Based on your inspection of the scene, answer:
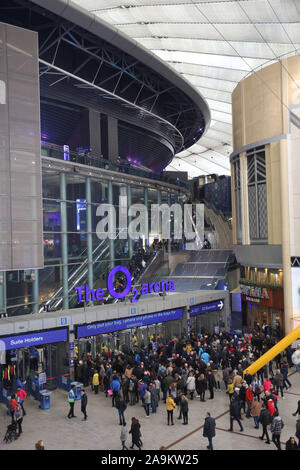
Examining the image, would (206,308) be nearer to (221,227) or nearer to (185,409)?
(185,409)

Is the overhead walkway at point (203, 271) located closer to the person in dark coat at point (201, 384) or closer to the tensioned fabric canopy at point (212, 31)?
the tensioned fabric canopy at point (212, 31)

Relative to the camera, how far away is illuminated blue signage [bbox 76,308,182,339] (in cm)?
2257

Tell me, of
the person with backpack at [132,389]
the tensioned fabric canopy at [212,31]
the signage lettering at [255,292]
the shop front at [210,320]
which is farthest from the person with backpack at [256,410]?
the tensioned fabric canopy at [212,31]

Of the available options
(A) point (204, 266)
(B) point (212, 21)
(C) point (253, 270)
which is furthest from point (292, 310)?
(B) point (212, 21)

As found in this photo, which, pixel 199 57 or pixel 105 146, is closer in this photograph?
pixel 105 146

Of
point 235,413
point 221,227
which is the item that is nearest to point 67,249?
point 235,413

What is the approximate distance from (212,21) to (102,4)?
792 centimetres

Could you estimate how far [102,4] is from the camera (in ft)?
106

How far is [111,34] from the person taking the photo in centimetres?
2722

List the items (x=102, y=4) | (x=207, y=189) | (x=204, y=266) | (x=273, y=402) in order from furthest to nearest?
(x=207, y=189)
(x=204, y=266)
(x=102, y=4)
(x=273, y=402)

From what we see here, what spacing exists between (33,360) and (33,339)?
9.74ft

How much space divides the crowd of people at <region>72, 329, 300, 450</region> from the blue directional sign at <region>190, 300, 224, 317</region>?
10.3 feet

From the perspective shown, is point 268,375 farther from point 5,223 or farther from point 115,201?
point 115,201

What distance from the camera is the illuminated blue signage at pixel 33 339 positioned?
63.9ft
